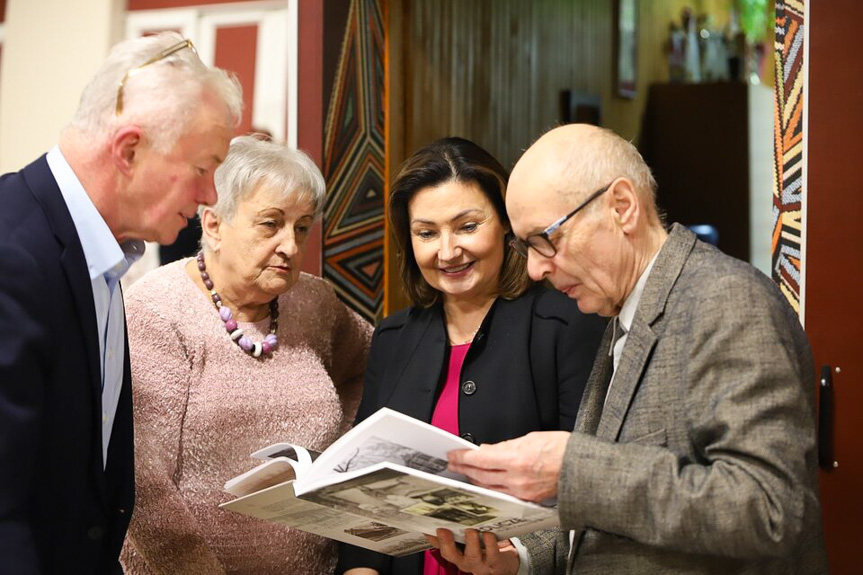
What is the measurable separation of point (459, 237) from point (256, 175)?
1.80 ft

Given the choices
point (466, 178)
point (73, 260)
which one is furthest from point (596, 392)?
point (73, 260)

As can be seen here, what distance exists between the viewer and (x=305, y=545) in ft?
8.20

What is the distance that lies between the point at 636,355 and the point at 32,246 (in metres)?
1.01

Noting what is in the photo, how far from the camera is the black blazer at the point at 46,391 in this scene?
5.08ft

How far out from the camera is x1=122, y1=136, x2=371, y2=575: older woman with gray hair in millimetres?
2303

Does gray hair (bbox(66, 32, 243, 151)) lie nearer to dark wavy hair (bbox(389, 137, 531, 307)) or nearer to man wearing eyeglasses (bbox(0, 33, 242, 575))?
man wearing eyeglasses (bbox(0, 33, 242, 575))

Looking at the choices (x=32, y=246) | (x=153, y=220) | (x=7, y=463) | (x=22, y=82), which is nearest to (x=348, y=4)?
(x=22, y=82)

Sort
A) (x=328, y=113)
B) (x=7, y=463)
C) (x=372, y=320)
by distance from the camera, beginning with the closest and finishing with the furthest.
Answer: (x=7, y=463) < (x=328, y=113) < (x=372, y=320)

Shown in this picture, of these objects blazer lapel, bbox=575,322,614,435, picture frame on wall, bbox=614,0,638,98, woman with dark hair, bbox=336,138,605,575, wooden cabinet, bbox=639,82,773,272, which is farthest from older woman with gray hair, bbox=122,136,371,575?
wooden cabinet, bbox=639,82,773,272

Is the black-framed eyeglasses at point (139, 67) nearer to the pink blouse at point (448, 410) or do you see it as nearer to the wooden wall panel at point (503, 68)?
the pink blouse at point (448, 410)

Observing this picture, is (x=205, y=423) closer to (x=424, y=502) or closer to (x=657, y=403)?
(x=424, y=502)

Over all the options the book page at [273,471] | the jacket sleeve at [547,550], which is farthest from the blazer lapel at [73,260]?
the jacket sleeve at [547,550]

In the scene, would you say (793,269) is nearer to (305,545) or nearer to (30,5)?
(305,545)

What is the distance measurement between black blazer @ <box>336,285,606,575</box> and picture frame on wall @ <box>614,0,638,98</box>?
4.08 meters
